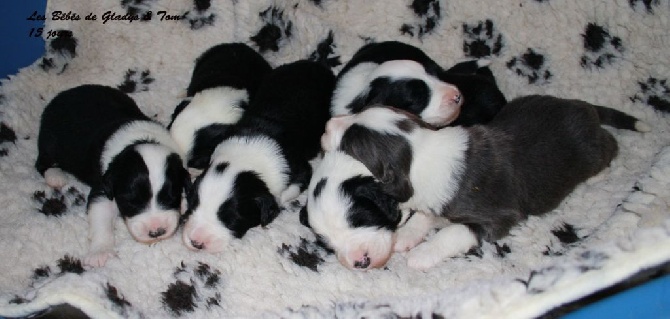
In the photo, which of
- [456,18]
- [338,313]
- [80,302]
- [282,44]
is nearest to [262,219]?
[338,313]

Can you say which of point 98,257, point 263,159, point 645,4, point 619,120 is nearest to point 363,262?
point 263,159

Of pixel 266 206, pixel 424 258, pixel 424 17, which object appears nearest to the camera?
pixel 424 258

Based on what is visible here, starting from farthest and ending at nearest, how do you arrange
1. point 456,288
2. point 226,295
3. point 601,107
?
point 601,107, point 226,295, point 456,288

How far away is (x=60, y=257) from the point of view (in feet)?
12.3

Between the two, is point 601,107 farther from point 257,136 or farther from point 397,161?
point 257,136

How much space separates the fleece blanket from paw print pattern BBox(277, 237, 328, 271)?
11 millimetres

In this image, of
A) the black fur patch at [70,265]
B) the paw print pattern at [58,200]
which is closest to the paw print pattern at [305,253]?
the black fur patch at [70,265]

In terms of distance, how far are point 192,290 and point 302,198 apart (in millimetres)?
974

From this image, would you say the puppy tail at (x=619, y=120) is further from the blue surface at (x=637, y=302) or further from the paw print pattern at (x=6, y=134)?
the paw print pattern at (x=6, y=134)

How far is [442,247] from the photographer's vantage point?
3.52 m

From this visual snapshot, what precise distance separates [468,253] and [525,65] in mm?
1790

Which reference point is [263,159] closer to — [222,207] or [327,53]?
[222,207]

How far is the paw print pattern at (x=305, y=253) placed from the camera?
3.59 metres

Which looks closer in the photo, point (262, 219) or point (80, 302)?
point (80, 302)
